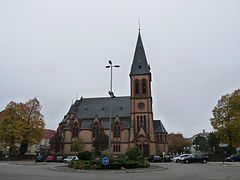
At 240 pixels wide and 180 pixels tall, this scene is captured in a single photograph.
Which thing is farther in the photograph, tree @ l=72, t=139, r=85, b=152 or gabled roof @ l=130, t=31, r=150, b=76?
gabled roof @ l=130, t=31, r=150, b=76

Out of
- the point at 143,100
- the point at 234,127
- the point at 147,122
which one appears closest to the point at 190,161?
the point at 234,127

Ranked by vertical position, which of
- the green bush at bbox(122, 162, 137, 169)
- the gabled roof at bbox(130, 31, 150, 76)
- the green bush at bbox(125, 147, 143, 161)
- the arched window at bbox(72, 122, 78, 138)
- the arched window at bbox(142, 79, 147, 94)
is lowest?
the green bush at bbox(122, 162, 137, 169)

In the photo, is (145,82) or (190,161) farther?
(145,82)

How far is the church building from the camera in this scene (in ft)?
159

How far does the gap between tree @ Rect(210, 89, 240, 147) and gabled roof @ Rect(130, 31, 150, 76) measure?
18892 millimetres

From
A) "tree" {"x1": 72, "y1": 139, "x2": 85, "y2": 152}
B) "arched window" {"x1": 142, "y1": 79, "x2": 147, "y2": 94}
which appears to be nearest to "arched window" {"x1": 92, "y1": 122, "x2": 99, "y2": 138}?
"tree" {"x1": 72, "y1": 139, "x2": 85, "y2": 152}

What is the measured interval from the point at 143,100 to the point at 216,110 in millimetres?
16467

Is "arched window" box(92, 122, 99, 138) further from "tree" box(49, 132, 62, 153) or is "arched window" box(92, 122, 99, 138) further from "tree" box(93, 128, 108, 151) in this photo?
"tree" box(49, 132, 62, 153)

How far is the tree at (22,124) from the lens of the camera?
146 ft

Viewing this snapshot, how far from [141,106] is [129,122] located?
5.44m

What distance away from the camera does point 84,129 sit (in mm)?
53594

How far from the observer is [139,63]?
54.5 meters

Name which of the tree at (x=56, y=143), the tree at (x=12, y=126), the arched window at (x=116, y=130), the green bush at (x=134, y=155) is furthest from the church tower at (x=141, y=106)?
the tree at (x=12, y=126)

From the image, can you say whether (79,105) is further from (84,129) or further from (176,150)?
(176,150)
